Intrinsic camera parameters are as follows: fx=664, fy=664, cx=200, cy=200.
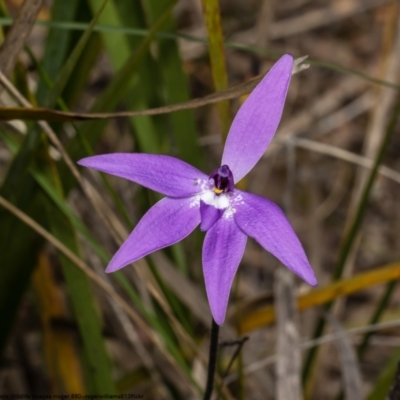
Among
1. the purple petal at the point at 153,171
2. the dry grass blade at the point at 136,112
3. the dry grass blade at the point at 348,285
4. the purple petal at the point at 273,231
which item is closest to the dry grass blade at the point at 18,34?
the dry grass blade at the point at 136,112

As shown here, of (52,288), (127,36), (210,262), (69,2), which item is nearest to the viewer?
(210,262)

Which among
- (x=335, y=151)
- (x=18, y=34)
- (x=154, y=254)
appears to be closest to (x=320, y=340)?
(x=154, y=254)

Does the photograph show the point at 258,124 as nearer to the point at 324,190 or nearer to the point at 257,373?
the point at 257,373

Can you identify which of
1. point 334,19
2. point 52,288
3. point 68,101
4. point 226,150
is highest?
point 334,19

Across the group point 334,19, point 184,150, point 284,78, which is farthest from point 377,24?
point 284,78

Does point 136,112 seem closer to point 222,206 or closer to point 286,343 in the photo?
point 222,206
